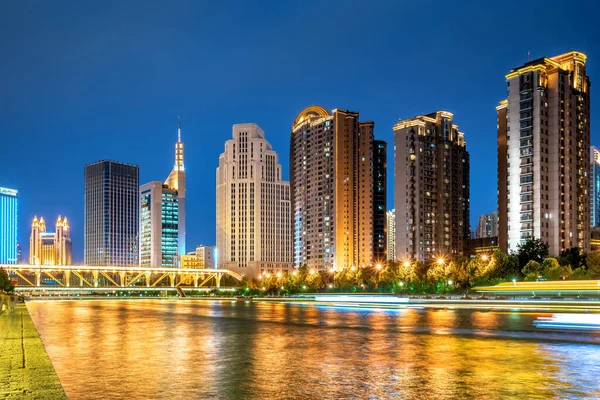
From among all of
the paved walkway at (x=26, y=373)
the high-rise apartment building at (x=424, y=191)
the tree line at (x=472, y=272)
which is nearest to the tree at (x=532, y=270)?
the tree line at (x=472, y=272)

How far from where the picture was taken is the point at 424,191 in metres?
162

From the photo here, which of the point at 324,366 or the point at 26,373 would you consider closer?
the point at 26,373

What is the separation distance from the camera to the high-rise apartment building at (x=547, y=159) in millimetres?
110875

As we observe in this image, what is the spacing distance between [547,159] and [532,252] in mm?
22421

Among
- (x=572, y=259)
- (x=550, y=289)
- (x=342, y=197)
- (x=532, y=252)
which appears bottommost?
(x=550, y=289)

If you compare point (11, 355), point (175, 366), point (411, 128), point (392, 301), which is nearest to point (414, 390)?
point (175, 366)

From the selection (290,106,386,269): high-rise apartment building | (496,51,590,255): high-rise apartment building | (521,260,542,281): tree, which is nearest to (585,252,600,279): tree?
(521,260,542,281): tree

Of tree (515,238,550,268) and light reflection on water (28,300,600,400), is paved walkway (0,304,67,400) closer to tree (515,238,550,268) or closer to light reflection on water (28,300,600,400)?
light reflection on water (28,300,600,400)

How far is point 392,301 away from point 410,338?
4703cm

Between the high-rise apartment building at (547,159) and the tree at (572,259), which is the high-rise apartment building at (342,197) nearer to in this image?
the high-rise apartment building at (547,159)

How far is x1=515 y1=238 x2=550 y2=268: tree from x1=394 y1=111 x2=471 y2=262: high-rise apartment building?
5741 cm

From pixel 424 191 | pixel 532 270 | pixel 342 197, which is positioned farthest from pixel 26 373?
pixel 342 197

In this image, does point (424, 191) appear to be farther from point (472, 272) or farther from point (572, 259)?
point (472, 272)

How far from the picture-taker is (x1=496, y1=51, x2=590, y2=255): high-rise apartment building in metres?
111
